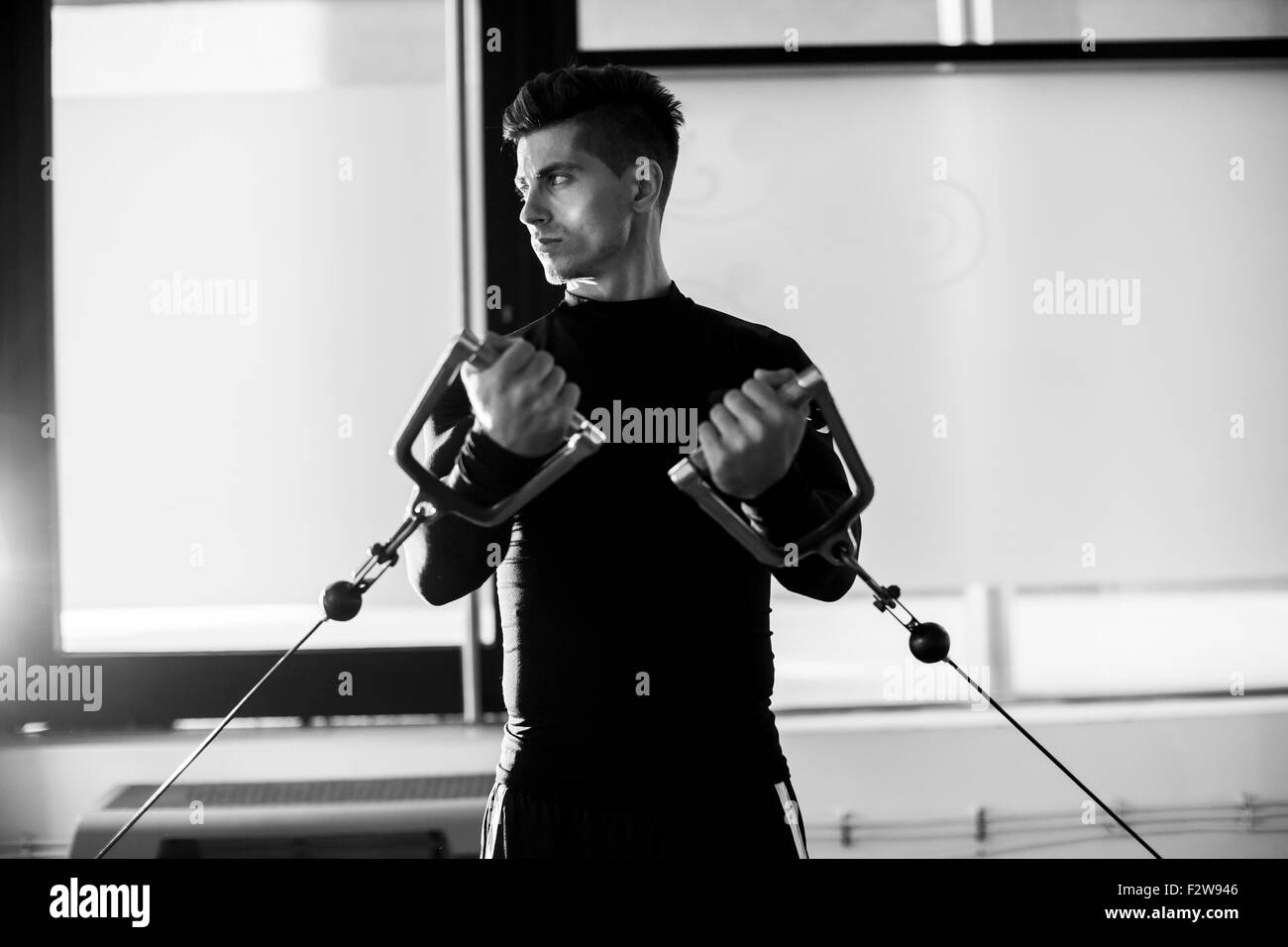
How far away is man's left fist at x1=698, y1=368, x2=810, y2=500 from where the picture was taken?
49 centimetres

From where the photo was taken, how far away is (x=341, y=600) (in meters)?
0.52

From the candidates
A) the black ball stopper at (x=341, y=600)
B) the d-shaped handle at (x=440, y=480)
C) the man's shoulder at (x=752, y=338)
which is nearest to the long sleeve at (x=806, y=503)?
the man's shoulder at (x=752, y=338)

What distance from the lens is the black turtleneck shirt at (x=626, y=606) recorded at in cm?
55

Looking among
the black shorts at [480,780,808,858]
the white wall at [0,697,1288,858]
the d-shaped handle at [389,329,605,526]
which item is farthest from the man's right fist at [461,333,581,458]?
the white wall at [0,697,1288,858]

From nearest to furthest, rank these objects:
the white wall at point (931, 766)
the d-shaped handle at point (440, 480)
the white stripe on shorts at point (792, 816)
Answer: the d-shaped handle at point (440, 480), the white stripe on shorts at point (792, 816), the white wall at point (931, 766)

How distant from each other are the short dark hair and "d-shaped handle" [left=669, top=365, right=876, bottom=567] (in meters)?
0.24

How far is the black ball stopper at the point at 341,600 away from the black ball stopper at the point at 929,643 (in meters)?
0.36

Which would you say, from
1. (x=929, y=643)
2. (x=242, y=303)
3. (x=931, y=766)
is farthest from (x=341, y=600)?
(x=931, y=766)

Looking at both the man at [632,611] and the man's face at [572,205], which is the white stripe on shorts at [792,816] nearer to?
the man at [632,611]

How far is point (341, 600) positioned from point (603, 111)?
0.40 metres
